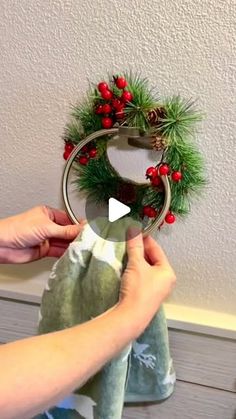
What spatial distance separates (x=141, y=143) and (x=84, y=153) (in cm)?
7

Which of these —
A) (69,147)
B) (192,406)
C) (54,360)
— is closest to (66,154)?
(69,147)

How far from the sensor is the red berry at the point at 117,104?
0.55 metres

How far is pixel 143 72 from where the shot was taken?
1.84 feet

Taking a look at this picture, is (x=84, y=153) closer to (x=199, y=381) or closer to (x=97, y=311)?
(x=97, y=311)

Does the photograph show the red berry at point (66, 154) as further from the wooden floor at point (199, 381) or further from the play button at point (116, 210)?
the wooden floor at point (199, 381)

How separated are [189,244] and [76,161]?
0.55 ft

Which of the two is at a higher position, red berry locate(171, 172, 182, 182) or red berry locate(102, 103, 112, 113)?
red berry locate(102, 103, 112, 113)

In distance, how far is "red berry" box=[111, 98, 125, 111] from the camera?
55 centimetres

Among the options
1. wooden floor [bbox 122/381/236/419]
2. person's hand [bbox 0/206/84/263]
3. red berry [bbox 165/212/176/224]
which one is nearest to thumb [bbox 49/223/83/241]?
person's hand [bbox 0/206/84/263]

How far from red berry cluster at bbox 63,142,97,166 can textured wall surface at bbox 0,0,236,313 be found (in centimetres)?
3

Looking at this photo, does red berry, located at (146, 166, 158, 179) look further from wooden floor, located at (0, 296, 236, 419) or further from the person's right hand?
wooden floor, located at (0, 296, 236, 419)

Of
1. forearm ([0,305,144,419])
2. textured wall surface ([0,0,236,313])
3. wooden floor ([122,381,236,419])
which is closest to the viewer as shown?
forearm ([0,305,144,419])

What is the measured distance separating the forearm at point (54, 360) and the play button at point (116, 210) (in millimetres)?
118

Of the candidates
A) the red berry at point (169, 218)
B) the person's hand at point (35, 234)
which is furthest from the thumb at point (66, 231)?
the red berry at point (169, 218)
